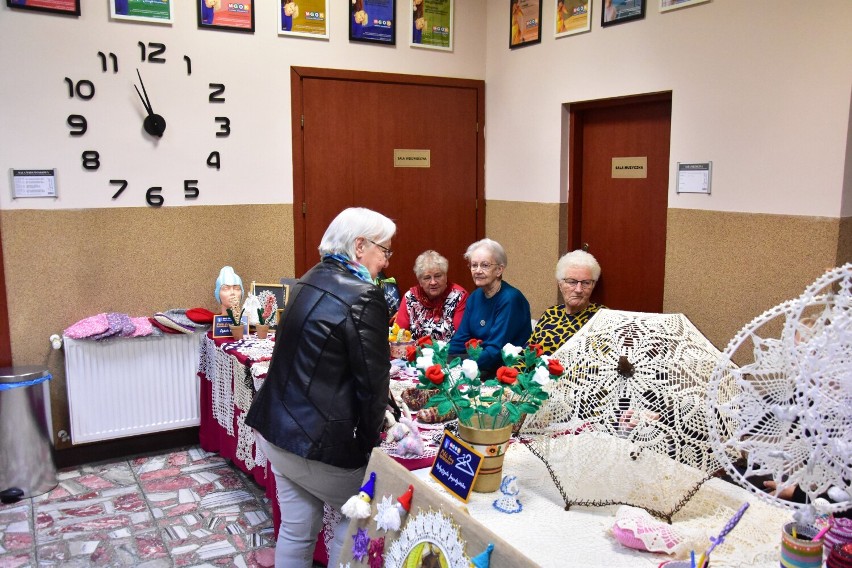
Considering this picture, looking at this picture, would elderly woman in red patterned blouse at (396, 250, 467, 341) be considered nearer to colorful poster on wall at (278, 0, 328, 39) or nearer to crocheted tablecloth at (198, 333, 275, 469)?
crocheted tablecloth at (198, 333, 275, 469)

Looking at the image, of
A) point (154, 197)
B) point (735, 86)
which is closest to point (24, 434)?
point (154, 197)

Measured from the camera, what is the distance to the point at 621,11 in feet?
13.7

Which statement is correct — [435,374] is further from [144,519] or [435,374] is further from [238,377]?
[144,519]

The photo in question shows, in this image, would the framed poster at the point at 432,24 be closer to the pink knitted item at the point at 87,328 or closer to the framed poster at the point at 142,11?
the framed poster at the point at 142,11

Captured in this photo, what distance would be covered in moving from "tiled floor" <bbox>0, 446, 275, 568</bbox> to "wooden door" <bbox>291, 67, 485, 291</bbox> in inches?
56.6

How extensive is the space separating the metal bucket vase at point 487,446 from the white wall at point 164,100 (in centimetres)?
296

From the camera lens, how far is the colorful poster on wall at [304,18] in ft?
14.8

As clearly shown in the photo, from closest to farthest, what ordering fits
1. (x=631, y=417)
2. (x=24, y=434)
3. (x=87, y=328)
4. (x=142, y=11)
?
1. (x=631, y=417)
2. (x=24, y=434)
3. (x=87, y=328)
4. (x=142, y=11)

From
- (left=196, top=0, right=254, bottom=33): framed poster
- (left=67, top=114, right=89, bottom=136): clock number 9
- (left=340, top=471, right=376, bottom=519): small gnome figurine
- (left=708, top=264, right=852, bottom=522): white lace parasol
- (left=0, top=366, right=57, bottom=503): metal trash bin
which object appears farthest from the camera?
(left=196, top=0, right=254, bottom=33): framed poster

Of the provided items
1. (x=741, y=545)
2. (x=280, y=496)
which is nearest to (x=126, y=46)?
(x=280, y=496)

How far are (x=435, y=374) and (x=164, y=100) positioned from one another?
3.00 metres

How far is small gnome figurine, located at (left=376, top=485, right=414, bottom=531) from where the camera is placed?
177 cm

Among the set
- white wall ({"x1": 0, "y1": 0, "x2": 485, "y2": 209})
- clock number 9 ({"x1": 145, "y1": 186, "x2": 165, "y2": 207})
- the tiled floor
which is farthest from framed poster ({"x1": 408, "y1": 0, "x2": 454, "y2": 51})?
the tiled floor

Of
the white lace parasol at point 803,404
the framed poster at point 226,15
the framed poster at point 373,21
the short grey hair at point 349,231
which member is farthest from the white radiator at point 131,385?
the white lace parasol at point 803,404
